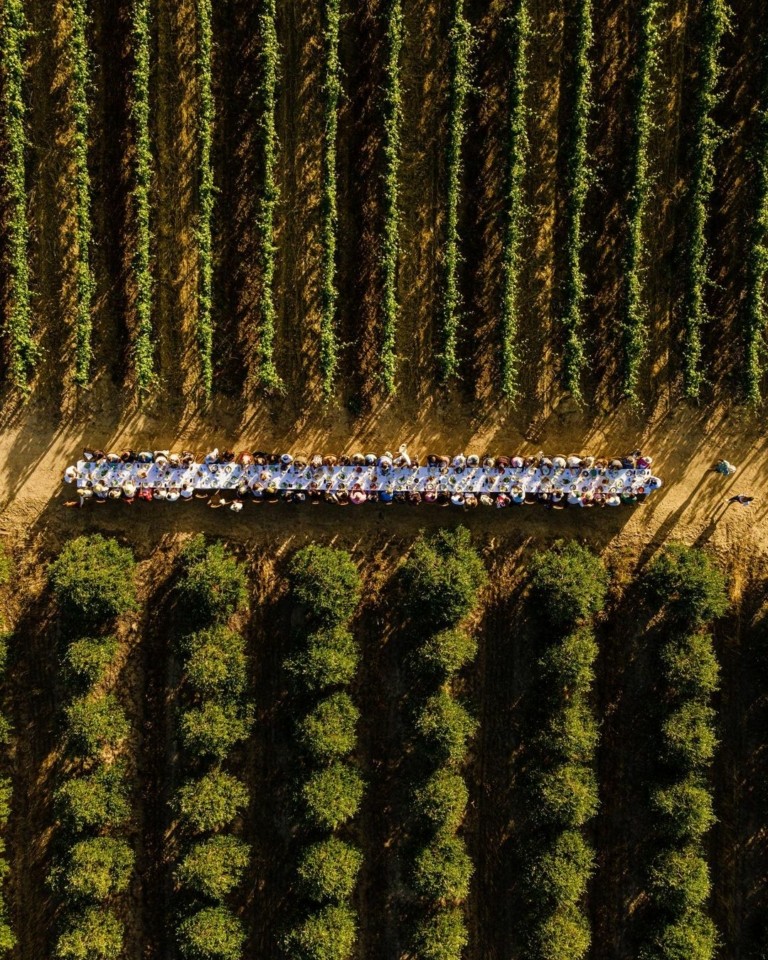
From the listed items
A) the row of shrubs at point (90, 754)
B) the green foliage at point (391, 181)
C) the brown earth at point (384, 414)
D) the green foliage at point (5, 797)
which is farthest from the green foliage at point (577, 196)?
the green foliage at point (5, 797)

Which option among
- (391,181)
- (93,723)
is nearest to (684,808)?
(93,723)

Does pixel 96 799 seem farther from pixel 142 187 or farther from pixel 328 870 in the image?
pixel 142 187

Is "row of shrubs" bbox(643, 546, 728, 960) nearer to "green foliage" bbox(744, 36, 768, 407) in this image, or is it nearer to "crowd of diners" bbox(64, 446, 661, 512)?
"crowd of diners" bbox(64, 446, 661, 512)

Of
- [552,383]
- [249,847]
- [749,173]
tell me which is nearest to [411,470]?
[552,383]

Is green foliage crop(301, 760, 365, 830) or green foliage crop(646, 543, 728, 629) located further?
green foliage crop(646, 543, 728, 629)

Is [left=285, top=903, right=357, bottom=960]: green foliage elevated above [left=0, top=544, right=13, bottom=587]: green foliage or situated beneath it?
situated beneath

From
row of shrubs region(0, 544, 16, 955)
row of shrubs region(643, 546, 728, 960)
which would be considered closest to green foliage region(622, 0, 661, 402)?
row of shrubs region(643, 546, 728, 960)

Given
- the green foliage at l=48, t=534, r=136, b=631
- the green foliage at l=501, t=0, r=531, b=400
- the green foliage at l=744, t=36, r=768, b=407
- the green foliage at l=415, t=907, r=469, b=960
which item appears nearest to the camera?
the green foliage at l=48, t=534, r=136, b=631

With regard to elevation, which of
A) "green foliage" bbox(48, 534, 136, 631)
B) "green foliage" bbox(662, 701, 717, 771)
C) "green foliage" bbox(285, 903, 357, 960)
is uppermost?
"green foliage" bbox(662, 701, 717, 771)
